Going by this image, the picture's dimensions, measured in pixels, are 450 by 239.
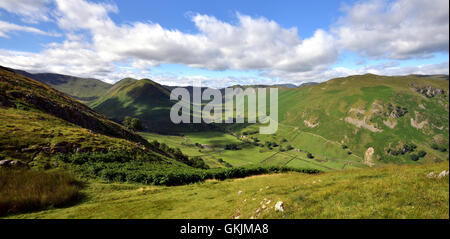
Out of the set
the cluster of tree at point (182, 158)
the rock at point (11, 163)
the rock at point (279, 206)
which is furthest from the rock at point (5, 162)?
the cluster of tree at point (182, 158)

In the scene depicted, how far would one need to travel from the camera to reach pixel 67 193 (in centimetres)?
1880

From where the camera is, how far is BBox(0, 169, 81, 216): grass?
1532cm

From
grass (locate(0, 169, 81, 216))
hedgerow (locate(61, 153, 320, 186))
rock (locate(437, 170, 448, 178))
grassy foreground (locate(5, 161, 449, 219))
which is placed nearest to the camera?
grassy foreground (locate(5, 161, 449, 219))

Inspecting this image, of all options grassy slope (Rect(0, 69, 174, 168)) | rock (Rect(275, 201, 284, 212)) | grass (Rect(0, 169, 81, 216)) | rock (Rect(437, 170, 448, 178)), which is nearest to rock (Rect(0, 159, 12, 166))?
grassy slope (Rect(0, 69, 174, 168))

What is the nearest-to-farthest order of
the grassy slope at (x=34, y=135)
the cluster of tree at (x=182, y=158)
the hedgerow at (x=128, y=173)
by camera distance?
the grassy slope at (x=34, y=135) → the hedgerow at (x=128, y=173) → the cluster of tree at (x=182, y=158)

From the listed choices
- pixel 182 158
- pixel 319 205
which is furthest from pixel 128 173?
pixel 182 158

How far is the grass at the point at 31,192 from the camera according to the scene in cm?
1532

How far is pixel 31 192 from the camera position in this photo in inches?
661

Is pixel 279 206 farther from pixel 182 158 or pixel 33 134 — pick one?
pixel 182 158

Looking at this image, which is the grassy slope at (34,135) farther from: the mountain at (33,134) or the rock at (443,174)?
the rock at (443,174)

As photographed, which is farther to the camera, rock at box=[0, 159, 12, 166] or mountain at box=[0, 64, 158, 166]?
mountain at box=[0, 64, 158, 166]

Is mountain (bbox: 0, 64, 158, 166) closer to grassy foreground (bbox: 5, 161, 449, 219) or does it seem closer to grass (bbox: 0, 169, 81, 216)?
grass (bbox: 0, 169, 81, 216)
